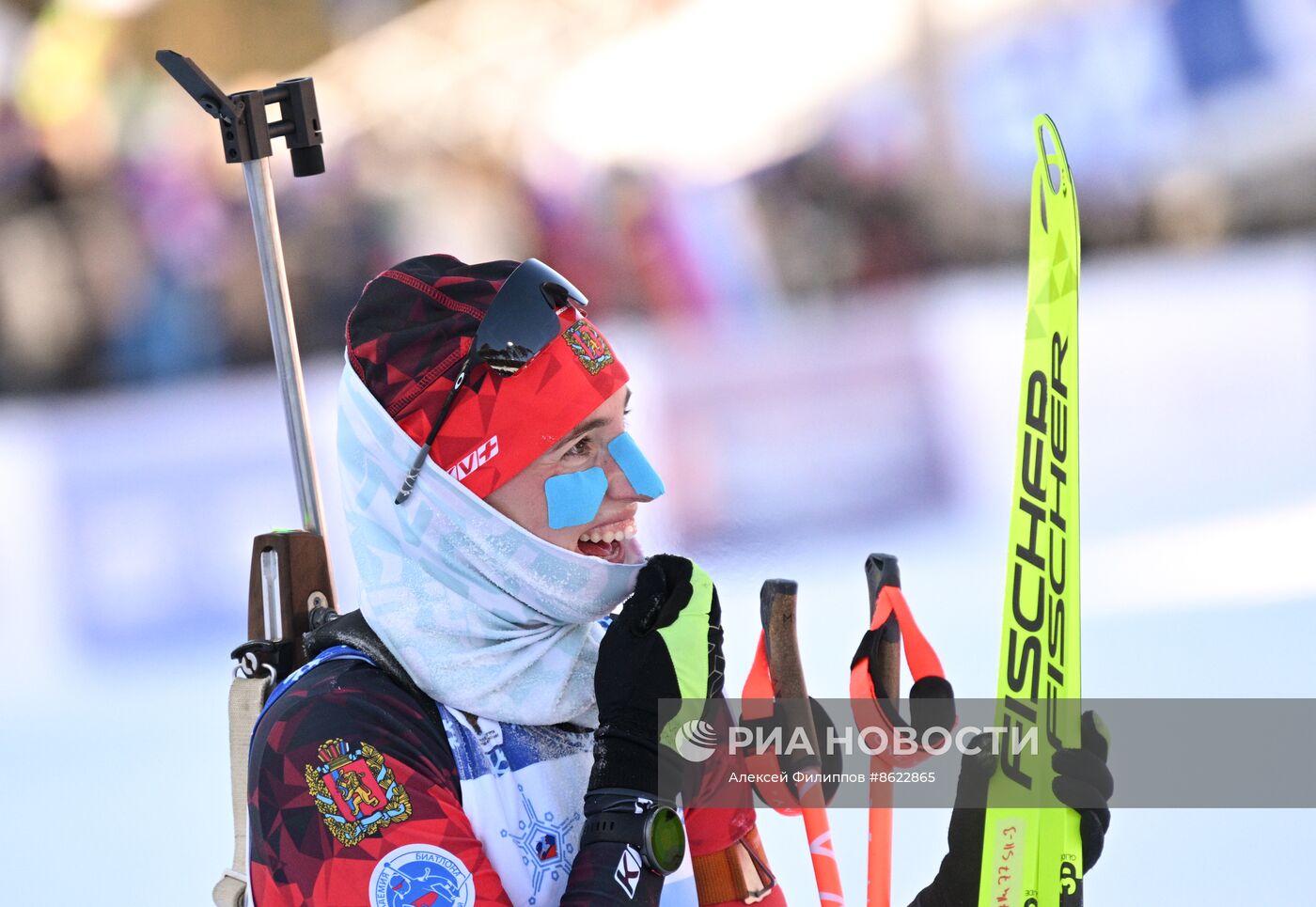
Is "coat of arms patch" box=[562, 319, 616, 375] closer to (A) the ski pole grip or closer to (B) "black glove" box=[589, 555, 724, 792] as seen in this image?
(B) "black glove" box=[589, 555, 724, 792]

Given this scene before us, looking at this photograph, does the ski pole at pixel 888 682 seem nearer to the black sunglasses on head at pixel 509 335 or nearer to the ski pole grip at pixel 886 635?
the ski pole grip at pixel 886 635

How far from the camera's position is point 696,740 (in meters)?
1.43

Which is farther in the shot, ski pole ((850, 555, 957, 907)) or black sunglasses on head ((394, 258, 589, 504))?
ski pole ((850, 555, 957, 907))

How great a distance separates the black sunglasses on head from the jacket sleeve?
0.24 m

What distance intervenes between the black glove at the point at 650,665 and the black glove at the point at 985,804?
0.30 meters

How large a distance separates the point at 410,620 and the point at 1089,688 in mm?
2292

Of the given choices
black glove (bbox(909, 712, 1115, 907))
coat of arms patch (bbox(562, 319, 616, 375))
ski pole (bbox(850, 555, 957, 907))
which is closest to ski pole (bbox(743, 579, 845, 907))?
ski pole (bbox(850, 555, 957, 907))

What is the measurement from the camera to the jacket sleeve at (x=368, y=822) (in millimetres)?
1298

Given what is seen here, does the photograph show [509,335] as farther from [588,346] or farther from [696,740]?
[696,740]

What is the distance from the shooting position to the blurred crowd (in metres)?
9.17

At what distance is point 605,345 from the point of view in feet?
5.04

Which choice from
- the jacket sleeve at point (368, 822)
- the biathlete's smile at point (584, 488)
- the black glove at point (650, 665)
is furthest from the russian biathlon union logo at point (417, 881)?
the biathlete's smile at point (584, 488)

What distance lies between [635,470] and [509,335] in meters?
0.20

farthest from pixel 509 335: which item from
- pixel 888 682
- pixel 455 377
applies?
pixel 888 682
